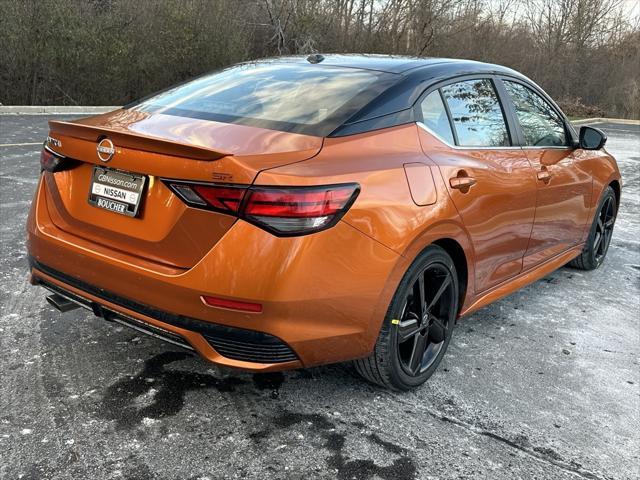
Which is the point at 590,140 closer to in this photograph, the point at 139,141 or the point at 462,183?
the point at 462,183

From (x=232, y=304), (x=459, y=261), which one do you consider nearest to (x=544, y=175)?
(x=459, y=261)

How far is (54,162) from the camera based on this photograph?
2852 millimetres

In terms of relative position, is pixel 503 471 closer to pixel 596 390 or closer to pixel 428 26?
pixel 596 390

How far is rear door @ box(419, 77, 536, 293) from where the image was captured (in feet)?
10.1

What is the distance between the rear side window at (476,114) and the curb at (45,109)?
13954mm

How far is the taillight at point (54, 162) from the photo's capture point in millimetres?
2780

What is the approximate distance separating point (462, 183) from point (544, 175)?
A: 1091 millimetres

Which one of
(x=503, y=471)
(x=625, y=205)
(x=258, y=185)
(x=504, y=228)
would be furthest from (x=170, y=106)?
(x=625, y=205)

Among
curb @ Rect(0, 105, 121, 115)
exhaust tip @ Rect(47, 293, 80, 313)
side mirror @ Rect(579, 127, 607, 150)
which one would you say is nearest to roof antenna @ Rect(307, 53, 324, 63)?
Result: exhaust tip @ Rect(47, 293, 80, 313)

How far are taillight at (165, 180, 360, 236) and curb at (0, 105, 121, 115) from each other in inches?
567

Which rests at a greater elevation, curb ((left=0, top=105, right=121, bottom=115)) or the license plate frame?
the license plate frame

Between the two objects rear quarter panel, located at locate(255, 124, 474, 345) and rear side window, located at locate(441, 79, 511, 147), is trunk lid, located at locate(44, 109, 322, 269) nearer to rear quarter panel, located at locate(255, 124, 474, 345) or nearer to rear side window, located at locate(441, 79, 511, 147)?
rear quarter panel, located at locate(255, 124, 474, 345)

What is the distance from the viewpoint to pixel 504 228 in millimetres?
3516

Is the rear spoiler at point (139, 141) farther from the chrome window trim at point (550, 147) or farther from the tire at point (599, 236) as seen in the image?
the tire at point (599, 236)
